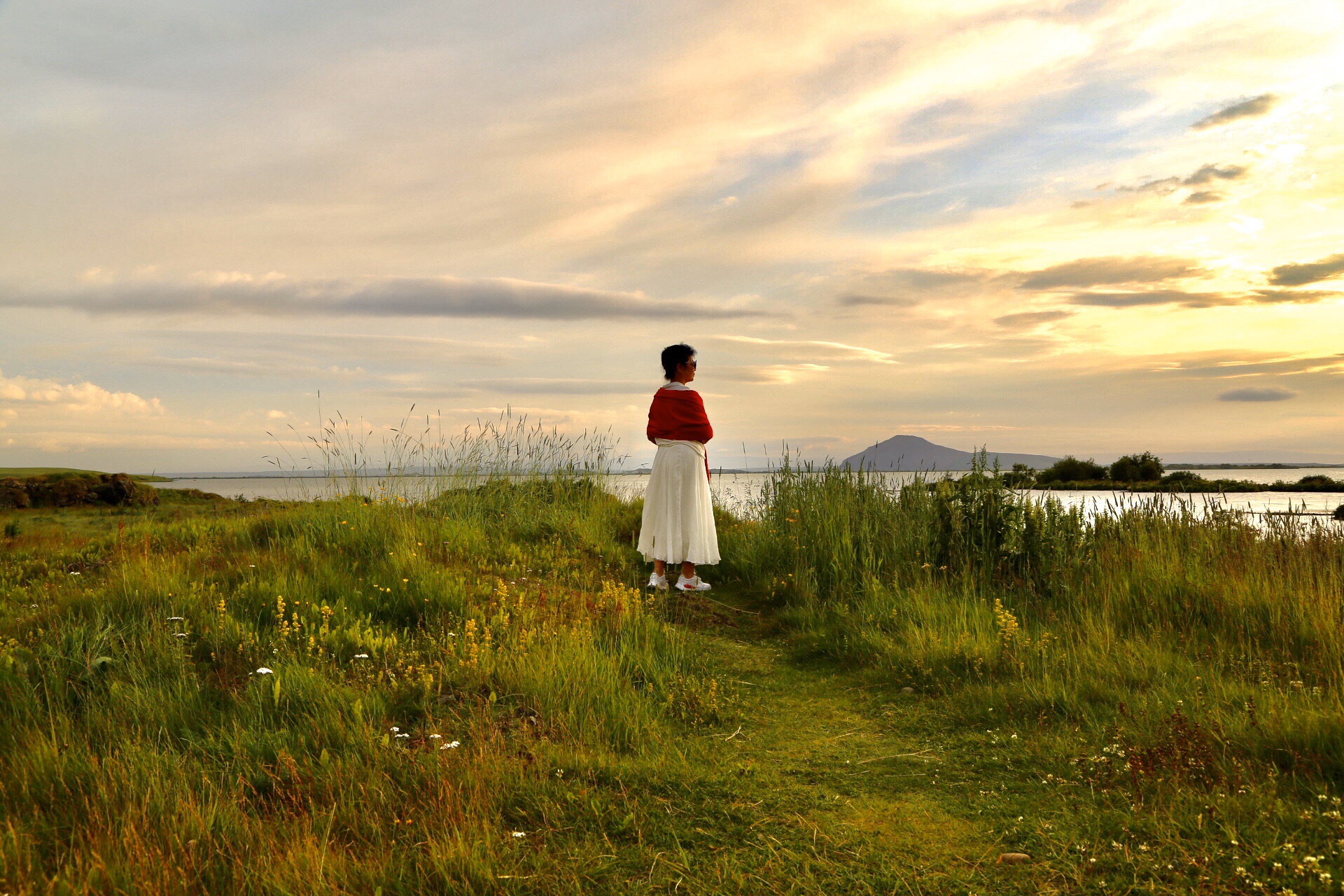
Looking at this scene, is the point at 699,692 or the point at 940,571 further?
the point at 940,571

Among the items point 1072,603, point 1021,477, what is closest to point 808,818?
point 1072,603

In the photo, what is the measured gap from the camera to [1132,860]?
3.01 metres

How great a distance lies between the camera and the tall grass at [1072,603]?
15.0ft

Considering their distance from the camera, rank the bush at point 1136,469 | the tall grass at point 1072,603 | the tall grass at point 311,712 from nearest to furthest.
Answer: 1. the tall grass at point 311,712
2. the tall grass at point 1072,603
3. the bush at point 1136,469

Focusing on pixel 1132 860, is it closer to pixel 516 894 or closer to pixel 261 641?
pixel 516 894

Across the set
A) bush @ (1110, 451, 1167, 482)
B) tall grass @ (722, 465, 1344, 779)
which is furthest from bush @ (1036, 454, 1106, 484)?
tall grass @ (722, 465, 1344, 779)

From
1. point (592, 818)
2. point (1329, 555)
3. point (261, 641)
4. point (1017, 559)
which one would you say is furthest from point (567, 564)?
point (1329, 555)

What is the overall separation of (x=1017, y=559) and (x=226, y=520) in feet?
34.7

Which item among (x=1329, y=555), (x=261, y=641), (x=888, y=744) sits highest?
(x=1329, y=555)

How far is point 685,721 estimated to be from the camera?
479cm

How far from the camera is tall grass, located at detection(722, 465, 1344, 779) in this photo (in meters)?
4.57

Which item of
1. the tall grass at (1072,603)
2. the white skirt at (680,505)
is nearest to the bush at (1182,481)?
the tall grass at (1072,603)

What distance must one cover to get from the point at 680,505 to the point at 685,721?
15.2ft

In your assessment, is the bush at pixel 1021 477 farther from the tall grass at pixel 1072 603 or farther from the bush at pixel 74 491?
the bush at pixel 74 491
